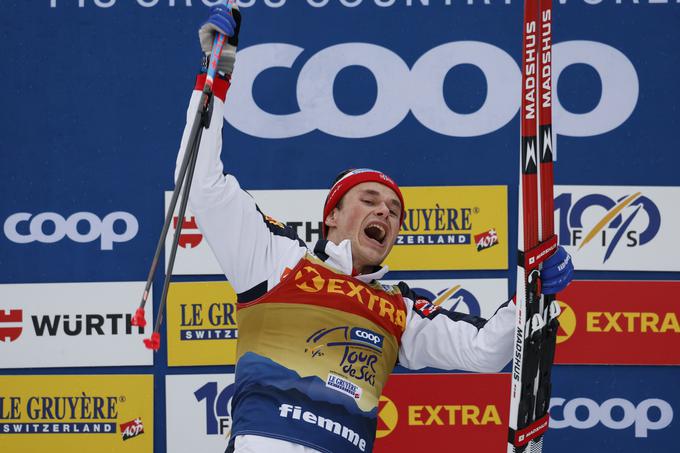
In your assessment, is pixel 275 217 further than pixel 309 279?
Yes

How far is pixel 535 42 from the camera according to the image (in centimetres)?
216

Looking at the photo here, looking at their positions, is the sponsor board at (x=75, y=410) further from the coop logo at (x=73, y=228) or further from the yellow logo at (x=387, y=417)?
the yellow logo at (x=387, y=417)

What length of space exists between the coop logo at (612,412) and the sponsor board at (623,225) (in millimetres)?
488

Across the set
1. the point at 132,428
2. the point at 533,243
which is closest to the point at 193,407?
the point at 132,428

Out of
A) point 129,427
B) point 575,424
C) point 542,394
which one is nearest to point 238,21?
point 542,394

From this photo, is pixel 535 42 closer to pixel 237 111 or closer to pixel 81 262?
pixel 237 111

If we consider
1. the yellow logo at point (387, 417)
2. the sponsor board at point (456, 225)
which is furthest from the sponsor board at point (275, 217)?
the yellow logo at point (387, 417)

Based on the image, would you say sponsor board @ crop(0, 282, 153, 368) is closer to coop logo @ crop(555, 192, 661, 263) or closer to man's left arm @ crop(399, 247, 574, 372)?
man's left arm @ crop(399, 247, 574, 372)

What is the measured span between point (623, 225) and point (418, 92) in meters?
0.87

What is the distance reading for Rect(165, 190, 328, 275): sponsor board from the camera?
3006mm

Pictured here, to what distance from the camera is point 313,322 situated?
2193 millimetres

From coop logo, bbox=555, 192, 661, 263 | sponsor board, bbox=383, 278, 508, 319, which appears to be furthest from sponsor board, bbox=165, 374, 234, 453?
coop logo, bbox=555, 192, 661, 263

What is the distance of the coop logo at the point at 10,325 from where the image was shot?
9.91 ft

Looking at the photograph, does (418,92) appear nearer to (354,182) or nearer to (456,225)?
(456,225)
